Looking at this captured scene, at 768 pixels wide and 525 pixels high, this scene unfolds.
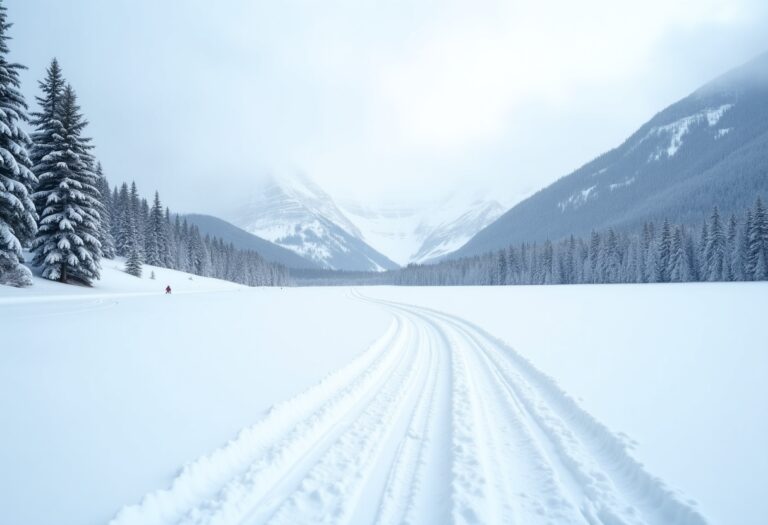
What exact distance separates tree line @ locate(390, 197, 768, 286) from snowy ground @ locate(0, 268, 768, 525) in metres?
59.0

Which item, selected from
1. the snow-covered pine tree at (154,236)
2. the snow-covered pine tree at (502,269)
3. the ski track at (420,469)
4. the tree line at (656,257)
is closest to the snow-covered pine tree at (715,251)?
the tree line at (656,257)

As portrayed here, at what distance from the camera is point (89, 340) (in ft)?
29.0

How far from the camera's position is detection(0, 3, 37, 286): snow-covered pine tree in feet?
63.7

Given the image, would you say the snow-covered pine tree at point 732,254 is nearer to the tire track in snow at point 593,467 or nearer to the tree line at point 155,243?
the tire track in snow at point 593,467

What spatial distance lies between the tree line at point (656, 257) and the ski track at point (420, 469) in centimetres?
6580

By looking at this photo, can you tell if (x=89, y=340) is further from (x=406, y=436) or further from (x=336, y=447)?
(x=406, y=436)

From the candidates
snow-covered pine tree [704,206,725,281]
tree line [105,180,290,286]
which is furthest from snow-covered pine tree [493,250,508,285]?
tree line [105,180,290,286]

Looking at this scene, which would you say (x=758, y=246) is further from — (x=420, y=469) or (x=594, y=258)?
(x=420, y=469)

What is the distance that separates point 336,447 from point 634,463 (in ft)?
11.9

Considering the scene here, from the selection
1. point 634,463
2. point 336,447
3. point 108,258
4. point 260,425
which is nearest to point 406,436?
point 336,447

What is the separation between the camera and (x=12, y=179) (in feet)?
65.7

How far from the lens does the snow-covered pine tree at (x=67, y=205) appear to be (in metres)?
25.5

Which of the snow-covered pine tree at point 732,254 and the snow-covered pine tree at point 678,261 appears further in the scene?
the snow-covered pine tree at point 678,261

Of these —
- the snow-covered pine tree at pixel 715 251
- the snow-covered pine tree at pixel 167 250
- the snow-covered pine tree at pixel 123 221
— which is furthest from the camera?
the snow-covered pine tree at pixel 167 250
